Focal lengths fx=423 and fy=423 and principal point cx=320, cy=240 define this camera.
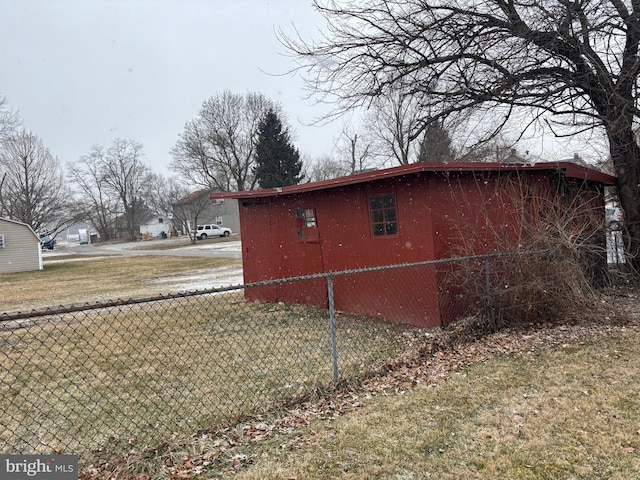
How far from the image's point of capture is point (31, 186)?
34.2 meters

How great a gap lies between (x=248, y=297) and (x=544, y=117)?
24.1 feet

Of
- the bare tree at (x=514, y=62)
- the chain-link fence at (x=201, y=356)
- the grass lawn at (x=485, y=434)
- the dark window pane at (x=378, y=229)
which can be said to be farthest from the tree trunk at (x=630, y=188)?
the grass lawn at (x=485, y=434)

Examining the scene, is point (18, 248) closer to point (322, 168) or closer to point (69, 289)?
point (69, 289)

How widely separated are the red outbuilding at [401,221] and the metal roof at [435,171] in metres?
0.02

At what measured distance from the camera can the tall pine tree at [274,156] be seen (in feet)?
108

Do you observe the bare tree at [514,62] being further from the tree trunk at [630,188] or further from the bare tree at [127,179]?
the bare tree at [127,179]

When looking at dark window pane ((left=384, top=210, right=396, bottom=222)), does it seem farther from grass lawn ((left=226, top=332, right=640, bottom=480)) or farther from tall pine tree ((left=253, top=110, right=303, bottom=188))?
tall pine tree ((left=253, top=110, right=303, bottom=188))

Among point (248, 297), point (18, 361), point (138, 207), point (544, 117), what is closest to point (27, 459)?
point (18, 361)

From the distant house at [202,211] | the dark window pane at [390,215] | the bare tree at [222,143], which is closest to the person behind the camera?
the dark window pane at [390,215]

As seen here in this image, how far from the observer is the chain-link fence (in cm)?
361

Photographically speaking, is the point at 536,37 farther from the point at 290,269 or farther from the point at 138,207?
the point at 138,207

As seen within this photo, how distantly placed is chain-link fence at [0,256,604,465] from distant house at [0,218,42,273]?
661 inches

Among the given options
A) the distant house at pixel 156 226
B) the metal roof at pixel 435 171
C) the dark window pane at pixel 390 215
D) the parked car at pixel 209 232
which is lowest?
the dark window pane at pixel 390 215

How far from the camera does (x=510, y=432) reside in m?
2.91
